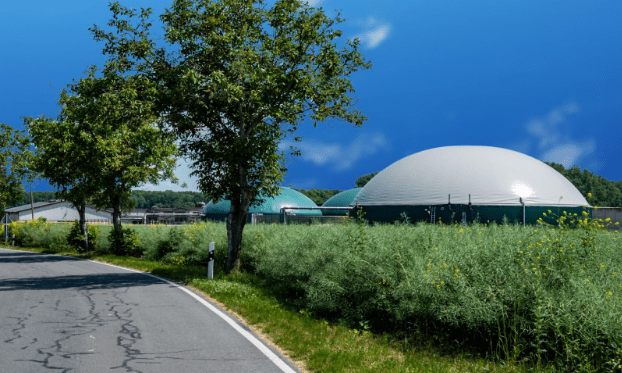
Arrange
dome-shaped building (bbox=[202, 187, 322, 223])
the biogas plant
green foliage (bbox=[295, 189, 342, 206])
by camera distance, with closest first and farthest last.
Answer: the biogas plant, dome-shaped building (bbox=[202, 187, 322, 223]), green foliage (bbox=[295, 189, 342, 206])

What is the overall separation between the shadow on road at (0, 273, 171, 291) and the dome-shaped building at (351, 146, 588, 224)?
50.9ft

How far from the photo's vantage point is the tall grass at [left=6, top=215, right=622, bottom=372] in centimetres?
521

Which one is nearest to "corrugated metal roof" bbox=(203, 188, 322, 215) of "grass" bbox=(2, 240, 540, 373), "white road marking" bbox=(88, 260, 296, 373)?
"white road marking" bbox=(88, 260, 296, 373)

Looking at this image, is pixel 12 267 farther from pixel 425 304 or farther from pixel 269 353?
pixel 425 304

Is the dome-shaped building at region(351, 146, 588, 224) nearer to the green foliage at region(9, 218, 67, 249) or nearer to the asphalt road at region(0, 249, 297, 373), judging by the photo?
the asphalt road at region(0, 249, 297, 373)

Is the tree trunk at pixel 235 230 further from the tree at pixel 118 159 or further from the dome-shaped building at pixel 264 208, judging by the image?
the dome-shaped building at pixel 264 208

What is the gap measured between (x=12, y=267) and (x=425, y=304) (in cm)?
1841

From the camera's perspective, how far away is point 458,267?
6875 mm

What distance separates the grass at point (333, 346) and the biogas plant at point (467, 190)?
14.7 m

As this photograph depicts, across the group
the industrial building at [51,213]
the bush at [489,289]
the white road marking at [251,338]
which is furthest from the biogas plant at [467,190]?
the industrial building at [51,213]

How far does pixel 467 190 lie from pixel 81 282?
21531 millimetres

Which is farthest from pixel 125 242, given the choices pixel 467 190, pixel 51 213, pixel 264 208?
pixel 51 213

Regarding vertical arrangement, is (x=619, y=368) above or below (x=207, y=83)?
below

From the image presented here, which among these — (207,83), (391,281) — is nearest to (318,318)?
(391,281)
